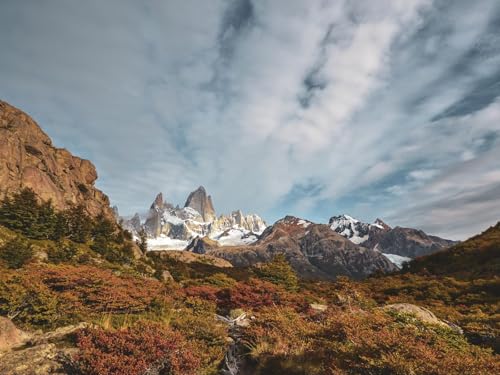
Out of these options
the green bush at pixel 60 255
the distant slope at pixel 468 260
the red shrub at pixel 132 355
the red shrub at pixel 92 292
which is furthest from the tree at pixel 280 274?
the red shrub at pixel 132 355

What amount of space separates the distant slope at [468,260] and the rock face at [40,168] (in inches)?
2510

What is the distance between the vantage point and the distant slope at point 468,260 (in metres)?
30.3

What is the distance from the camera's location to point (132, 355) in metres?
6.05

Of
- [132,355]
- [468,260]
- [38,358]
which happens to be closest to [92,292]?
[38,358]

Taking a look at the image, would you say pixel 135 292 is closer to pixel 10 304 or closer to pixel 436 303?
pixel 10 304

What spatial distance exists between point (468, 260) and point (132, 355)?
43.6m

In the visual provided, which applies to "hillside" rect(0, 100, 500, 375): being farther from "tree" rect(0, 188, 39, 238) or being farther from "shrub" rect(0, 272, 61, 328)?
"tree" rect(0, 188, 39, 238)

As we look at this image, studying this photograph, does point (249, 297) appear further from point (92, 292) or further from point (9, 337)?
point (9, 337)

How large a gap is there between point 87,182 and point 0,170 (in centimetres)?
3151

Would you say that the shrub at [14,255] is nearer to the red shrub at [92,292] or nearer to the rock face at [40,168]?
the red shrub at [92,292]

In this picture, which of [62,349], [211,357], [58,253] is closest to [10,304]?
[62,349]

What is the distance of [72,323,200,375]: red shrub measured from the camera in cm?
559

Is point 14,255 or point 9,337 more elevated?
point 14,255

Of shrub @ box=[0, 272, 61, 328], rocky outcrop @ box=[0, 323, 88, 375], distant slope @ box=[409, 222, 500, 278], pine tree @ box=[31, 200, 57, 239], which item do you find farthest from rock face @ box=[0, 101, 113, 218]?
distant slope @ box=[409, 222, 500, 278]
